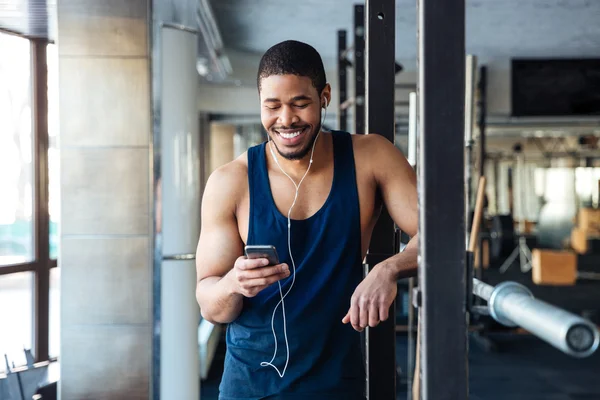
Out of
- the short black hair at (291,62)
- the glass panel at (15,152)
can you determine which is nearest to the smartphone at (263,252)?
the short black hair at (291,62)

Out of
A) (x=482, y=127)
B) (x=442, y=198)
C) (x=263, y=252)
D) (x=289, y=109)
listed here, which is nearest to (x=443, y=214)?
(x=442, y=198)

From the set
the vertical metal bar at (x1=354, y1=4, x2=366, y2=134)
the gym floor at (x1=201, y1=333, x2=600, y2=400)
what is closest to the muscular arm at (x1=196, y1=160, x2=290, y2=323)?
the vertical metal bar at (x1=354, y1=4, x2=366, y2=134)

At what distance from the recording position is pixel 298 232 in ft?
4.53

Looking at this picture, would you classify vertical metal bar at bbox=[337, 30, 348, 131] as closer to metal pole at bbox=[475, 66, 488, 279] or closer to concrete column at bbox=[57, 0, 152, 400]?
concrete column at bbox=[57, 0, 152, 400]

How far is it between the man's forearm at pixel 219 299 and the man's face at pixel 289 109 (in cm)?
33

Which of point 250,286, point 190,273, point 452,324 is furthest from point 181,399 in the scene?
point 452,324

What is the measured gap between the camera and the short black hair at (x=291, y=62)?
4.29 ft

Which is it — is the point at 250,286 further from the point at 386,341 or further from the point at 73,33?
the point at 73,33

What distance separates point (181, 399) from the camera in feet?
11.8

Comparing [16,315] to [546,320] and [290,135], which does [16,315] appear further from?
[546,320]

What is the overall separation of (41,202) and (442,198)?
409 cm

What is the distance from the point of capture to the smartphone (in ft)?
3.64

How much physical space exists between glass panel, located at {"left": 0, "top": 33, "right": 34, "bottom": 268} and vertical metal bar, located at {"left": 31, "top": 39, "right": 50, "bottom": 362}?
0.13 feet

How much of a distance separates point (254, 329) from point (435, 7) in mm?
906
